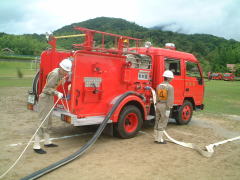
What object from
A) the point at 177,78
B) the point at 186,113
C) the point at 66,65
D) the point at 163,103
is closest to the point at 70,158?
the point at 66,65

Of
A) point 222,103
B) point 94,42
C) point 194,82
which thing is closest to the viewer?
point 94,42

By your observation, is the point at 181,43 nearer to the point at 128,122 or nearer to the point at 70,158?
the point at 128,122

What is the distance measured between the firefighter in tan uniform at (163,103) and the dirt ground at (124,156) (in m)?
0.34

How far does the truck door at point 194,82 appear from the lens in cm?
819

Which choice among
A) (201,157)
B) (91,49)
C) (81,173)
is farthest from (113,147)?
(91,49)

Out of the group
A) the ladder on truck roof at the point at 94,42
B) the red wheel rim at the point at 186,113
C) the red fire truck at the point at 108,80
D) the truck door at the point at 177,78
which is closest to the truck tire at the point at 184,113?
the red wheel rim at the point at 186,113

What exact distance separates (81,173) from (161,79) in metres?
3.98

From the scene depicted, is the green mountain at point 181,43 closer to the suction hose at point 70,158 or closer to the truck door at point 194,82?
the truck door at point 194,82

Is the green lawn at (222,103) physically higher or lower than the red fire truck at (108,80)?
lower

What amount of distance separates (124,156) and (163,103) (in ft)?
5.85

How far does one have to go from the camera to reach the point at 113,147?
561cm

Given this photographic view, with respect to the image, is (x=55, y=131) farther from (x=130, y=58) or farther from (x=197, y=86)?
(x=197, y=86)

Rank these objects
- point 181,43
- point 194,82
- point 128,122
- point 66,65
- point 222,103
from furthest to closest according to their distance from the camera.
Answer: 1. point 181,43
2. point 222,103
3. point 194,82
4. point 128,122
5. point 66,65

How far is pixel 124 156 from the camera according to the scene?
5039 millimetres
